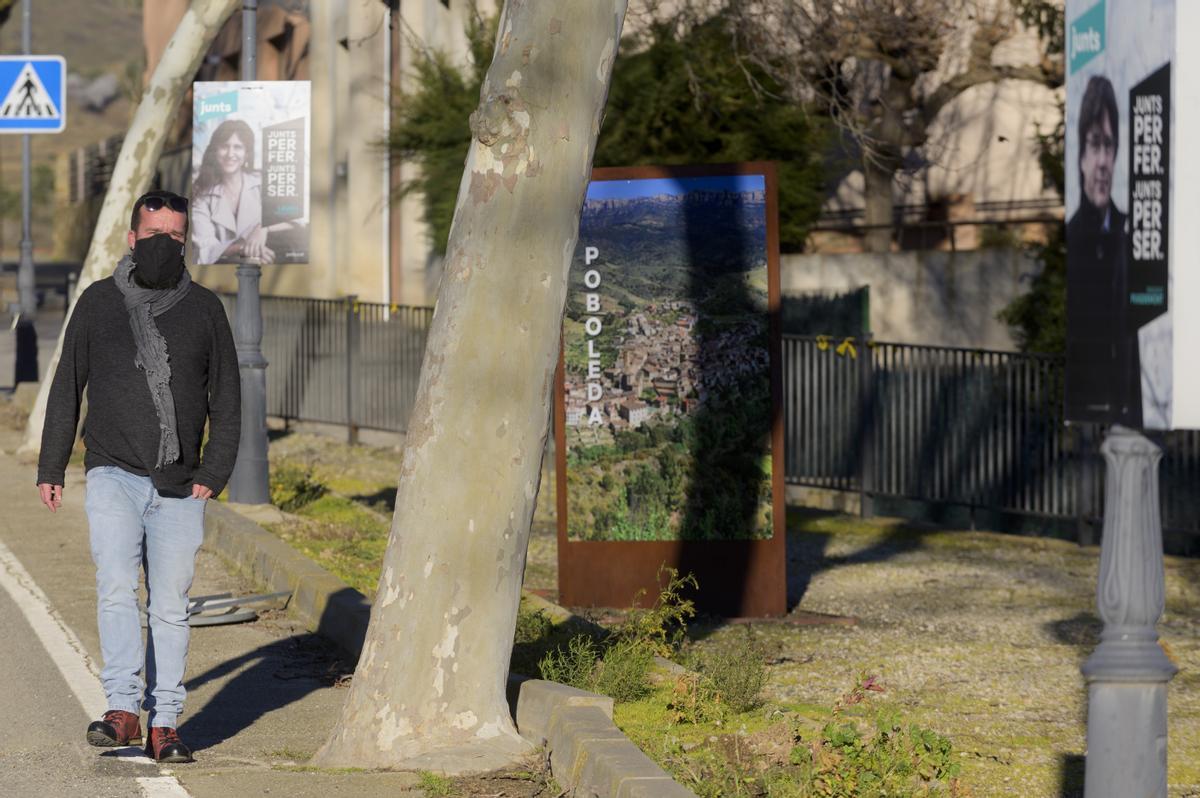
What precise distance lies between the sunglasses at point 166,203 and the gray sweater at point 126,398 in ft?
1.00

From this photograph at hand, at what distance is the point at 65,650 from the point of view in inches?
348

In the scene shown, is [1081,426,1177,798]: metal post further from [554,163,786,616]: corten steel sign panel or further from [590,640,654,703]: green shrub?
[554,163,786,616]: corten steel sign panel

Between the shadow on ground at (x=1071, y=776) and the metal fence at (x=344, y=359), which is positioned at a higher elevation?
the metal fence at (x=344, y=359)

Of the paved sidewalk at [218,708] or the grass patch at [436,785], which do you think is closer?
the grass patch at [436,785]

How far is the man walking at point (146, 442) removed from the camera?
6324 millimetres

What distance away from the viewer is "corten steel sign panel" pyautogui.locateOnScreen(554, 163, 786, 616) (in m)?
10.4

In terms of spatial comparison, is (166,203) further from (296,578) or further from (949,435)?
(949,435)

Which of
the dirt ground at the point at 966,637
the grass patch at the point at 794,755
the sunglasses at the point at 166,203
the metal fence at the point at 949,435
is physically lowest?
the dirt ground at the point at 966,637

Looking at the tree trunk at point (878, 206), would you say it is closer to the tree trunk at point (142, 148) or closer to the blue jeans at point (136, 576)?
the tree trunk at point (142, 148)

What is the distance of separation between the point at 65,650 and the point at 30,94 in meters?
11.0

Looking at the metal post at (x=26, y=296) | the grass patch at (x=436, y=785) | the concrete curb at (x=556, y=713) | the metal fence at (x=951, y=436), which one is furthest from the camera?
the metal post at (x=26, y=296)

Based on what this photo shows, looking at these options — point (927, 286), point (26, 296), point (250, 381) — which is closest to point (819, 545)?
point (250, 381)

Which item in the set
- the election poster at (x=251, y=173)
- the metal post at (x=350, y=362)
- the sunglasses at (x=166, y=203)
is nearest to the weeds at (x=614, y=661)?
the sunglasses at (x=166, y=203)

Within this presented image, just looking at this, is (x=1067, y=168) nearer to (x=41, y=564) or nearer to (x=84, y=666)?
(x=84, y=666)
